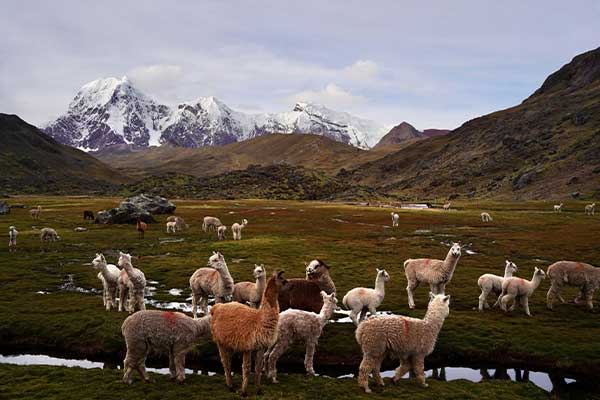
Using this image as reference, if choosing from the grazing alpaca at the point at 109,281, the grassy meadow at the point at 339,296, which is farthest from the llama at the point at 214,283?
the grazing alpaca at the point at 109,281

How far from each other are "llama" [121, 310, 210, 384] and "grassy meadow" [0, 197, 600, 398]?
67 centimetres

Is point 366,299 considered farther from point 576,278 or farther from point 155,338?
point 576,278

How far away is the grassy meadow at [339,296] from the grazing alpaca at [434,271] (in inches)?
52.4

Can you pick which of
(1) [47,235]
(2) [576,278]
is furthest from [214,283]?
(1) [47,235]

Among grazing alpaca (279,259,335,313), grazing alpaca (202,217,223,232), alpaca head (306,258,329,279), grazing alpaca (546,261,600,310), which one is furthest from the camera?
grazing alpaca (202,217,223,232)

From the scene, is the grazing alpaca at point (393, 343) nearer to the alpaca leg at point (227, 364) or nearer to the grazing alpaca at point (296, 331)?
the grazing alpaca at point (296, 331)

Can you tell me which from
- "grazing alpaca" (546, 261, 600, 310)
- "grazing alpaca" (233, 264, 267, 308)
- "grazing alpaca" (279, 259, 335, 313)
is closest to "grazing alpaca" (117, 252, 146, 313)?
"grazing alpaca" (233, 264, 267, 308)

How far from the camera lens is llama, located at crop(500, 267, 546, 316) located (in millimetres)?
19750

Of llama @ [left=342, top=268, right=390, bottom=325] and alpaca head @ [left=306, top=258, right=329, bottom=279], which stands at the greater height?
alpaca head @ [left=306, top=258, right=329, bottom=279]

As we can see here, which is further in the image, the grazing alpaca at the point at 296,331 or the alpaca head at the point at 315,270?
the alpaca head at the point at 315,270

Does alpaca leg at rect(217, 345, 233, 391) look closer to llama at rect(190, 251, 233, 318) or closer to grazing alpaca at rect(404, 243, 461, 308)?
llama at rect(190, 251, 233, 318)

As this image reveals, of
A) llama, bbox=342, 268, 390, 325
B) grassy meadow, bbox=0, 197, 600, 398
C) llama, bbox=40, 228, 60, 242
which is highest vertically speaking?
llama, bbox=40, 228, 60, 242

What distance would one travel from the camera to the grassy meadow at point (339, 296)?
15.0m

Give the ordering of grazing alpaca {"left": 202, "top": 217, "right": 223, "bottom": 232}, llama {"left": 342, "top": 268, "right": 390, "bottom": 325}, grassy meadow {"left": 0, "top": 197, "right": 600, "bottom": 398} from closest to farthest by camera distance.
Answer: grassy meadow {"left": 0, "top": 197, "right": 600, "bottom": 398}, llama {"left": 342, "top": 268, "right": 390, "bottom": 325}, grazing alpaca {"left": 202, "top": 217, "right": 223, "bottom": 232}
